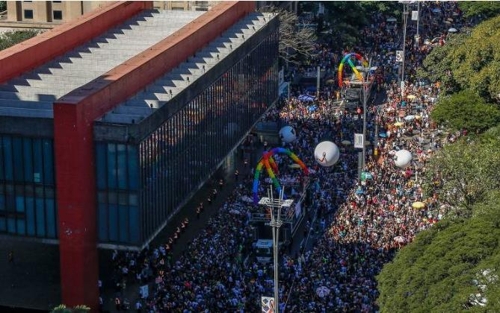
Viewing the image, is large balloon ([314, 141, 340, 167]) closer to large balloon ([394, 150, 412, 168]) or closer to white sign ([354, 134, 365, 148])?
white sign ([354, 134, 365, 148])

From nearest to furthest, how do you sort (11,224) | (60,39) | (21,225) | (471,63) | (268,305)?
(268,305)
(21,225)
(11,224)
(60,39)
(471,63)

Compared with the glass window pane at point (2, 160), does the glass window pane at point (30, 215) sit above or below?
below

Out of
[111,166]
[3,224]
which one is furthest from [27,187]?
[111,166]

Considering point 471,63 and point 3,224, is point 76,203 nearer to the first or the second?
point 3,224

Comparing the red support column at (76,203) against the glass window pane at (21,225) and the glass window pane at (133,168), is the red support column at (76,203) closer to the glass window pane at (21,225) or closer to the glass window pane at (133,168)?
the glass window pane at (133,168)

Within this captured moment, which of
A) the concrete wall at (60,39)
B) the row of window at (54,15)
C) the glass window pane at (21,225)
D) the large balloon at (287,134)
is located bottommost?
the glass window pane at (21,225)

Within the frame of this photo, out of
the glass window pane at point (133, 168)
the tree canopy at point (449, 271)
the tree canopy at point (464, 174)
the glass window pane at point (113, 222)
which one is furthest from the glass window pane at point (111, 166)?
the tree canopy at point (464, 174)

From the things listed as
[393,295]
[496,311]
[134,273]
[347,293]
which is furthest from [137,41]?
[496,311]
